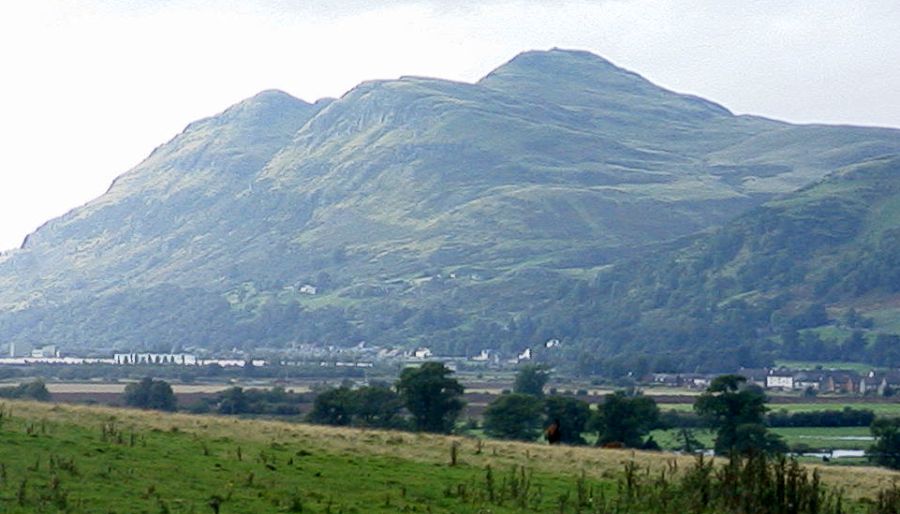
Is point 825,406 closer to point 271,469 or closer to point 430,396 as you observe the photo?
point 430,396

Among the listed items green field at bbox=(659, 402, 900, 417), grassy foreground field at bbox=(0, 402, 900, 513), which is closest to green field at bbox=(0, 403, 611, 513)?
grassy foreground field at bbox=(0, 402, 900, 513)

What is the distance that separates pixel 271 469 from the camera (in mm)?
32844

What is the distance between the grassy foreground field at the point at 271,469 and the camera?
28.1m

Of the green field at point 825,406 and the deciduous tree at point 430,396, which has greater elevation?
the deciduous tree at point 430,396

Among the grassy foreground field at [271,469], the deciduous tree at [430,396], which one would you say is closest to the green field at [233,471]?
the grassy foreground field at [271,469]

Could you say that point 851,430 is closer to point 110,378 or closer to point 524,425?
point 524,425

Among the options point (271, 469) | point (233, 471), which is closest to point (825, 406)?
point (271, 469)

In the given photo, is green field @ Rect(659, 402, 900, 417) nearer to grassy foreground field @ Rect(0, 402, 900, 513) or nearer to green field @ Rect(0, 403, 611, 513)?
grassy foreground field @ Rect(0, 402, 900, 513)

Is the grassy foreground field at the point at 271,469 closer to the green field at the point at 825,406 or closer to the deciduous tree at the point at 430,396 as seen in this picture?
the deciduous tree at the point at 430,396

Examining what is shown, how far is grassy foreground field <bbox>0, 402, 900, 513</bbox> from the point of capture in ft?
92.1

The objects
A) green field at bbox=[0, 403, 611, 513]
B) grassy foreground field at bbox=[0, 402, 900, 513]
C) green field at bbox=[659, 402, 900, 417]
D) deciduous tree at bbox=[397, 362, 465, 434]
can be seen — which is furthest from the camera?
green field at bbox=[659, 402, 900, 417]

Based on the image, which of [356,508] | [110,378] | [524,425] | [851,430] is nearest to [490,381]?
[110,378]

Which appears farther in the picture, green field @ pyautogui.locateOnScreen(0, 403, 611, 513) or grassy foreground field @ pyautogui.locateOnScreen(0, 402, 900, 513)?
grassy foreground field @ pyautogui.locateOnScreen(0, 402, 900, 513)

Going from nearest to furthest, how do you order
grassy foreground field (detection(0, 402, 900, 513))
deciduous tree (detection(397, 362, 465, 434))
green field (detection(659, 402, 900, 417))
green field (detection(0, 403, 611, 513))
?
green field (detection(0, 403, 611, 513))
grassy foreground field (detection(0, 402, 900, 513))
deciduous tree (detection(397, 362, 465, 434))
green field (detection(659, 402, 900, 417))
